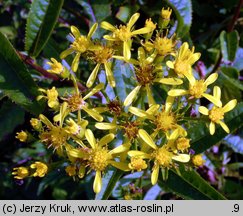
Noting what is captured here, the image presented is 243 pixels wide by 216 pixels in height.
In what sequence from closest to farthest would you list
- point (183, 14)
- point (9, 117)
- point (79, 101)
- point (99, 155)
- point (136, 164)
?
point (136, 164)
point (99, 155)
point (79, 101)
point (183, 14)
point (9, 117)

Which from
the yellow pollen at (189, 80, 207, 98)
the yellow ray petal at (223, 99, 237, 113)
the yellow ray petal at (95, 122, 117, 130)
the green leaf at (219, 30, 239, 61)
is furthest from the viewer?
the green leaf at (219, 30, 239, 61)

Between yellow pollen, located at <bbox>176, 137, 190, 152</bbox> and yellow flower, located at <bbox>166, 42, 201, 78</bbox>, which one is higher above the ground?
yellow flower, located at <bbox>166, 42, 201, 78</bbox>

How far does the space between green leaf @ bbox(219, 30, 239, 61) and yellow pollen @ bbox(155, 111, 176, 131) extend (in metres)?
1.05

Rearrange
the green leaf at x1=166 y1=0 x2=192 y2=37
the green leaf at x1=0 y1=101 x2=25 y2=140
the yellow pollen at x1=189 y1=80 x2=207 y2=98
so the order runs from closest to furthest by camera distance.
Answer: the yellow pollen at x1=189 y1=80 x2=207 y2=98 < the green leaf at x1=166 y1=0 x2=192 y2=37 < the green leaf at x1=0 y1=101 x2=25 y2=140

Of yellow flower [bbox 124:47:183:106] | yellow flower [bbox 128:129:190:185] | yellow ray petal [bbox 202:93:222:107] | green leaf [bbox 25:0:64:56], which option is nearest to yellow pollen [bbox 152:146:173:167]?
yellow flower [bbox 128:129:190:185]

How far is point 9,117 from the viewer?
2.94 metres

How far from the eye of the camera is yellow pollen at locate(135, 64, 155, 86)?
2.22 meters

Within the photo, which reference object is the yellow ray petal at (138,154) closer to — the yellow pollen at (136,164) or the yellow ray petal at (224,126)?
the yellow pollen at (136,164)

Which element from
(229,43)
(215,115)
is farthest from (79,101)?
(229,43)

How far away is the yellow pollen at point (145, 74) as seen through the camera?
2.22 metres

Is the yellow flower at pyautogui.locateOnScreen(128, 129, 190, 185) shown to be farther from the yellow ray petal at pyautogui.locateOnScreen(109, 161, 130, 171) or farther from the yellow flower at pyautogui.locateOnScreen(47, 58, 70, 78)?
the yellow flower at pyautogui.locateOnScreen(47, 58, 70, 78)

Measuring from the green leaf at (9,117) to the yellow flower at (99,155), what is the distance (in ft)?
2.92

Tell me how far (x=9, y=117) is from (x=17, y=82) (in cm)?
69

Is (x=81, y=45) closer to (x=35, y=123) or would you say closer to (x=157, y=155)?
(x=35, y=123)
